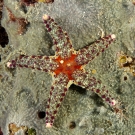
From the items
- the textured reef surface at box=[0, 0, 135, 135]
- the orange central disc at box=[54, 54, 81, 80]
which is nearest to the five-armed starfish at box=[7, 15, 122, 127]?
the orange central disc at box=[54, 54, 81, 80]

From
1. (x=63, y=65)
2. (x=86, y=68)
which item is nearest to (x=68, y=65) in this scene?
(x=63, y=65)

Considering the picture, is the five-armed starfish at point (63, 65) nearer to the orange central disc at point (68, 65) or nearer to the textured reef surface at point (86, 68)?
the orange central disc at point (68, 65)

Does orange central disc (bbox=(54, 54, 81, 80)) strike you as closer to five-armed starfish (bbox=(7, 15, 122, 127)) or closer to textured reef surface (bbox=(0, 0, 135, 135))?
five-armed starfish (bbox=(7, 15, 122, 127))

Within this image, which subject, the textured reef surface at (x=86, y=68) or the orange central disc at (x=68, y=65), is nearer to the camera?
the orange central disc at (x=68, y=65)

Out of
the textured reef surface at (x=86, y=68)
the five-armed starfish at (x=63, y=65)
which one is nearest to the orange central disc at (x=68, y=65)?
the five-armed starfish at (x=63, y=65)

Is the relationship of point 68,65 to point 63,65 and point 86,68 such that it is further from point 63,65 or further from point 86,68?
point 86,68

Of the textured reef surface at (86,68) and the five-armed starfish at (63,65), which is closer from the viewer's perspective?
the five-armed starfish at (63,65)
